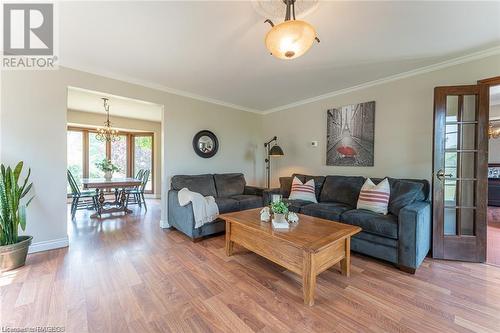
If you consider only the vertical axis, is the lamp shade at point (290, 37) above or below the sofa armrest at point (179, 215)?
above

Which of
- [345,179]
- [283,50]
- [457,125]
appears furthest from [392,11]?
[345,179]

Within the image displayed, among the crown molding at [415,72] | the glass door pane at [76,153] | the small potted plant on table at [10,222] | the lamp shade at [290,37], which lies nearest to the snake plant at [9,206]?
the small potted plant on table at [10,222]

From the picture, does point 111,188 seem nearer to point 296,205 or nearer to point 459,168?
point 296,205

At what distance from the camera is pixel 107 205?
5016 millimetres

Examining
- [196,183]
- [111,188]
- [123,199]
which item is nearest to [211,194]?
[196,183]

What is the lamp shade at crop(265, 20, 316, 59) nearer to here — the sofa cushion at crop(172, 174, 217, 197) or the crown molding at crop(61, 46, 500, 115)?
the crown molding at crop(61, 46, 500, 115)

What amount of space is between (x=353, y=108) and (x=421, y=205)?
1846mm

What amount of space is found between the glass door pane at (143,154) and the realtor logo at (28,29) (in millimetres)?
4235

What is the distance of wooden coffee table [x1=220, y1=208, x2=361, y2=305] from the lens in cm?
167

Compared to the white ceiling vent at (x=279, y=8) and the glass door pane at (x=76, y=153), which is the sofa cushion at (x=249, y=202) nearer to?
the white ceiling vent at (x=279, y=8)

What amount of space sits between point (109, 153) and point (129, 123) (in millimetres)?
1128

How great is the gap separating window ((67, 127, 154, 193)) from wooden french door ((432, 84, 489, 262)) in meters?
6.76

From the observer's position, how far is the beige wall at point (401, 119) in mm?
2607

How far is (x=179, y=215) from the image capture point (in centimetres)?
316
